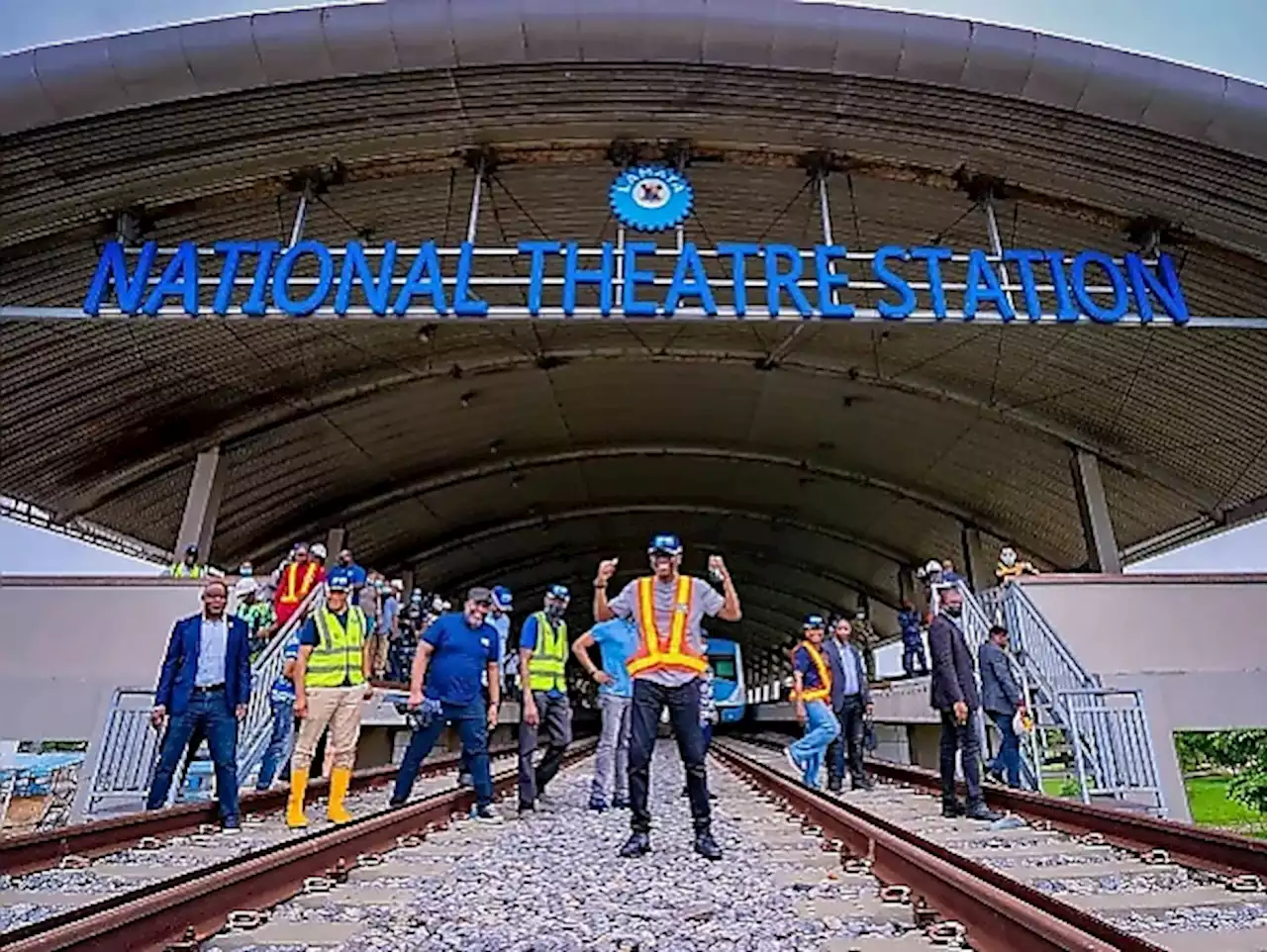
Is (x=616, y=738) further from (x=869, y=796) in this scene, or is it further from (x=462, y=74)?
(x=462, y=74)

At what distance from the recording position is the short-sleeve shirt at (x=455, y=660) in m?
6.89

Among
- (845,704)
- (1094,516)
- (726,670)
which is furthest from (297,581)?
(726,670)

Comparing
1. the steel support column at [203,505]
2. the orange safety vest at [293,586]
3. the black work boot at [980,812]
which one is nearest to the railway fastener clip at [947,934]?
the black work boot at [980,812]

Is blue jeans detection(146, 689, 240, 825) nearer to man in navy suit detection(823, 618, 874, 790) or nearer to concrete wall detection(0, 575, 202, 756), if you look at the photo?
man in navy suit detection(823, 618, 874, 790)

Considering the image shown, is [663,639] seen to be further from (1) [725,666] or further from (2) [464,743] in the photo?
(1) [725,666]

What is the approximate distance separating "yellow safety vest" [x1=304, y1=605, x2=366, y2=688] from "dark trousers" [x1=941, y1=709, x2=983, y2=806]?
4122mm

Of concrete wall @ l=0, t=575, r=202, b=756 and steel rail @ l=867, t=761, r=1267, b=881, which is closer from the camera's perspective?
steel rail @ l=867, t=761, r=1267, b=881

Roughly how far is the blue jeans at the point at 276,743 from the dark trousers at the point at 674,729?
442cm

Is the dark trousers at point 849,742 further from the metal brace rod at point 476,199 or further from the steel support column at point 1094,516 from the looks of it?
the steel support column at point 1094,516

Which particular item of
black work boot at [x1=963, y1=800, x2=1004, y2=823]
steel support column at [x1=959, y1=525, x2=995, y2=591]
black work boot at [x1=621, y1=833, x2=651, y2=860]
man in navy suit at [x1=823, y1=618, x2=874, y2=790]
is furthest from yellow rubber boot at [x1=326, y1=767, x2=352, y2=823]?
steel support column at [x1=959, y1=525, x2=995, y2=591]

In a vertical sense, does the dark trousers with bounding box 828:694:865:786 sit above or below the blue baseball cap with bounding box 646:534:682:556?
below

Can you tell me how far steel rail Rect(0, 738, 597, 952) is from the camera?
275cm

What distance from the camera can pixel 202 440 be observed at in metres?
18.4

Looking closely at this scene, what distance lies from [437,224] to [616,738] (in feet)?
28.7
